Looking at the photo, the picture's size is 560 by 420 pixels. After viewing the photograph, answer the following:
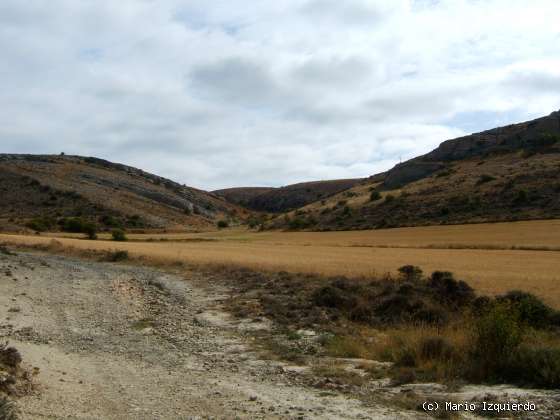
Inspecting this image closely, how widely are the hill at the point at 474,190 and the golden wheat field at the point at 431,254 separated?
7406 millimetres

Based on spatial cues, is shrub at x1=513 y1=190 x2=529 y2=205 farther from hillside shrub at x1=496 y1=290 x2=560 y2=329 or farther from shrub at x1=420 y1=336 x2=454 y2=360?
shrub at x1=420 y1=336 x2=454 y2=360

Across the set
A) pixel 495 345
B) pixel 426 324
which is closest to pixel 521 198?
pixel 426 324

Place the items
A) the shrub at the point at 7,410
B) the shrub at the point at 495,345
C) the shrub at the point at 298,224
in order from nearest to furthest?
the shrub at the point at 7,410
the shrub at the point at 495,345
the shrub at the point at 298,224

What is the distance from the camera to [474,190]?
3295 inches

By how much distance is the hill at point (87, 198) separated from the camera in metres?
89.4

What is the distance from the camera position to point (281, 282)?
83.3ft

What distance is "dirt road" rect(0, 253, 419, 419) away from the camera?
8.20 m

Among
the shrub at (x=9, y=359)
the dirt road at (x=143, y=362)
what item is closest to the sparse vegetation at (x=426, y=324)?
the dirt road at (x=143, y=362)

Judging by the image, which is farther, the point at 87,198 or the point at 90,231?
the point at 87,198

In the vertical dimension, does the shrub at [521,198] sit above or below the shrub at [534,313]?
above

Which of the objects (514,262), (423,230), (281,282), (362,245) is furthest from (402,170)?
(281,282)

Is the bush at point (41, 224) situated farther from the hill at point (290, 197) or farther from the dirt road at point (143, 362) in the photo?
the hill at point (290, 197)

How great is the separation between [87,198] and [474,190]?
2481 inches

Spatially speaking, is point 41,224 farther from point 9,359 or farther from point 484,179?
point 9,359
